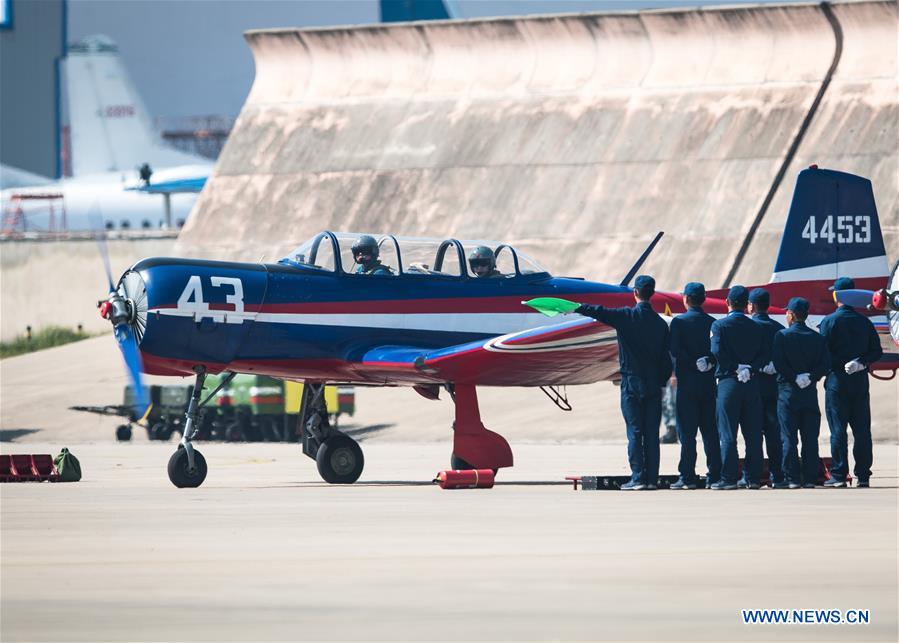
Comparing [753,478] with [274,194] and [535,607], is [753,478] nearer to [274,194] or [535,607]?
[535,607]

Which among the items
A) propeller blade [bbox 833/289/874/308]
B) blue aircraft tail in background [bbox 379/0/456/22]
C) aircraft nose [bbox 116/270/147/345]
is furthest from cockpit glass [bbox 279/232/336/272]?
blue aircraft tail in background [bbox 379/0/456/22]

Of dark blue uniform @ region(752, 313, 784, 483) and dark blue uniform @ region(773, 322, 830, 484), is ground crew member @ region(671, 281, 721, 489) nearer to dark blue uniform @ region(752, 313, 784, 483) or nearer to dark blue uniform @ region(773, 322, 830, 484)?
dark blue uniform @ region(752, 313, 784, 483)

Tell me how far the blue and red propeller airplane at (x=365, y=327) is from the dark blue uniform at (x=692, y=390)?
Result: 4.34 feet

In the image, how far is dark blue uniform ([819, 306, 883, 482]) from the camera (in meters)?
16.2

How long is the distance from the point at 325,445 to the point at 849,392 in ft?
18.7

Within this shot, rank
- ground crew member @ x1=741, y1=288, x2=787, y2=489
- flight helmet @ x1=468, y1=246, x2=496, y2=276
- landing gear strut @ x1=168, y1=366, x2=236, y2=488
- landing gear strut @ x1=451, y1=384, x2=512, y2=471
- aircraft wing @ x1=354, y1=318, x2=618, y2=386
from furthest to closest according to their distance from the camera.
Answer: flight helmet @ x1=468, y1=246, x2=496, y2=276
landing gear strut @ x1=451, y1=384, x2=512, y2=471
aircraft wing @ x1=354, y1=318, x2=618, y2=386
landing gear strut @ x1=168, y1=366, x2=236, y2=488
ground crew member @ x1=741, y1=288, x2=787, y2=489

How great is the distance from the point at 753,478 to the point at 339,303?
4.88 meters

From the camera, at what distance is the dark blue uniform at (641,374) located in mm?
15742

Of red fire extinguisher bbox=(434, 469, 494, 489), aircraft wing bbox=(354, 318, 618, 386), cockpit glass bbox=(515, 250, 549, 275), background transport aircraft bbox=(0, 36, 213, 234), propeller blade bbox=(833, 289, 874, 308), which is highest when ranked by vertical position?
background transport aircraft bbox=(0, 36, 213, 234)

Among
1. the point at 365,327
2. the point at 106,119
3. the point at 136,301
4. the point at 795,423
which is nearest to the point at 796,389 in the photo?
the point at 795,423

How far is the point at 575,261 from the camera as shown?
4800 centimetres

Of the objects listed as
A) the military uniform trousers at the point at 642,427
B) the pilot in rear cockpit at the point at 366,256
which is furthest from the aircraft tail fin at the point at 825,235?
the military uniform trousers at the point at 642,427

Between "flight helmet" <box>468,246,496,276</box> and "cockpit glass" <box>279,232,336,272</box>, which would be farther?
"flight helmet" <box>468,246,496,276</box>

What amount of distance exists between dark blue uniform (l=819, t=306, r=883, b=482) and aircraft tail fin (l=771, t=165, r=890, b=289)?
4314 mm
